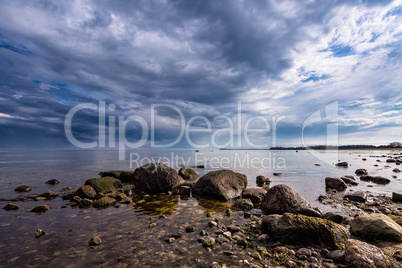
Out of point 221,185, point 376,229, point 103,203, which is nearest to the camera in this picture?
point 376,229

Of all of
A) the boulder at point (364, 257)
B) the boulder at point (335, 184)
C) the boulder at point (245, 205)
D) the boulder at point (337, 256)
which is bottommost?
the boulder at point (335, 184)

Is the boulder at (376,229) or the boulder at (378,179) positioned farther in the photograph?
the boulder at (378,179)

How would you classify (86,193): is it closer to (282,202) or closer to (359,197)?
(282,202)

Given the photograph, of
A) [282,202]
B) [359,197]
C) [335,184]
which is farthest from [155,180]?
[335,184]

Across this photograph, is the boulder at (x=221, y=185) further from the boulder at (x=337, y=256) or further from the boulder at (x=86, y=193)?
the boulder at (x=337, y=256)

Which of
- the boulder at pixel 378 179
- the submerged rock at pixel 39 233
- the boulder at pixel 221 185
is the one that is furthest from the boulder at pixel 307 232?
the boulder at pixel 378 179

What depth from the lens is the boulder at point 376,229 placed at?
5742 millimetres

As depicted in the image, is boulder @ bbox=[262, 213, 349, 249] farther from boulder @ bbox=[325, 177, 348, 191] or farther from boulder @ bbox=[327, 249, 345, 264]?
boulder @ bbox=[325, 177, 348, 191]

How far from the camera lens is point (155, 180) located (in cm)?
1412

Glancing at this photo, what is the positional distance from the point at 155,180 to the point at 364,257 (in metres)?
12.5

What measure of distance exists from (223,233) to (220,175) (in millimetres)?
6947

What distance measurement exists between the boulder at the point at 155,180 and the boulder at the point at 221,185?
2.11 meters

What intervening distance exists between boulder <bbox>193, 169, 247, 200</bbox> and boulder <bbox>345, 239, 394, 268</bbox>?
774 centimetres

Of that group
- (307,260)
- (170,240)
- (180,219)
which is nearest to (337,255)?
(307,260)
